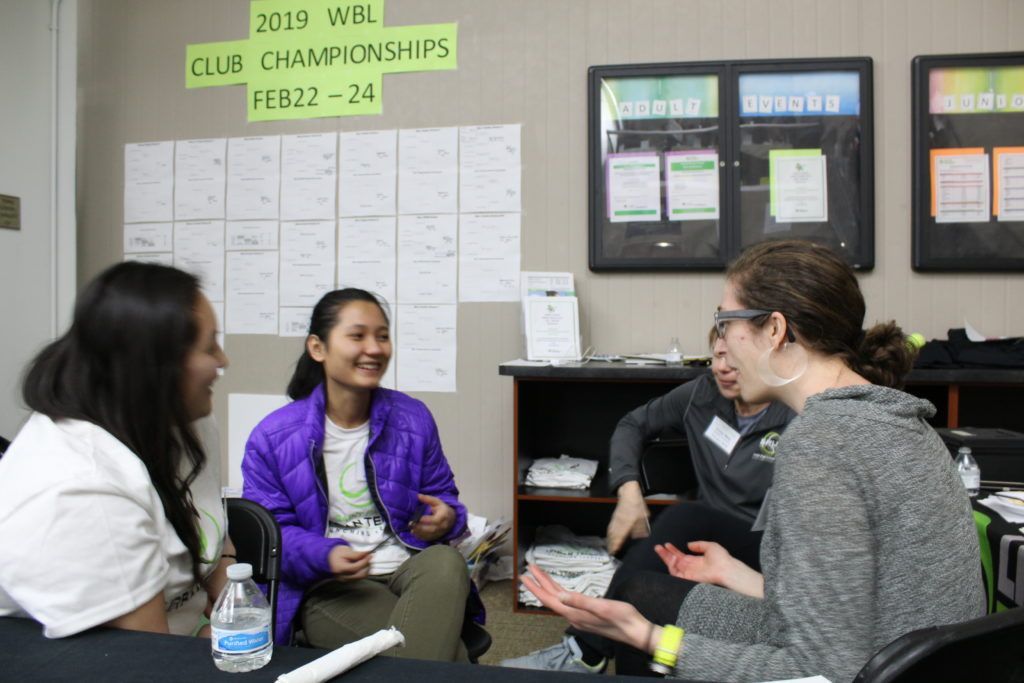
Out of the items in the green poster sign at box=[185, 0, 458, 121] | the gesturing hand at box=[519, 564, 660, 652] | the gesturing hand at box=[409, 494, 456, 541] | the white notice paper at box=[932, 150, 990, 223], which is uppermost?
the green poster sign at box=[185, 0, 458, 121]

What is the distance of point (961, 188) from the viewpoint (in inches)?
104

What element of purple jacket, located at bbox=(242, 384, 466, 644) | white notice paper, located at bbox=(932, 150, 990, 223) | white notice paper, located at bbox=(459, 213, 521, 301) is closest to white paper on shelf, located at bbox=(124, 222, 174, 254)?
white notice paper, located at bbox=(459, 213, 521, 301)

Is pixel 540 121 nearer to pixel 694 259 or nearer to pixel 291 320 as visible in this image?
pixel 694 259

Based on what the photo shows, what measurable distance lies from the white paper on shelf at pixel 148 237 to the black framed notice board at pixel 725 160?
1.95 metres

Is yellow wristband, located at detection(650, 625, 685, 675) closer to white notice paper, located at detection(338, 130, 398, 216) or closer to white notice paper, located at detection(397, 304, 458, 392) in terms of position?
white notice paper, located at detection(397, 304, 458, 392)

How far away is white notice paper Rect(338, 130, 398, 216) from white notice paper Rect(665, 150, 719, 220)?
3.83 ft

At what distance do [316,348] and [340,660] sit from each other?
1.20m

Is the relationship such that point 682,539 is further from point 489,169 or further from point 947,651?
point 489,169

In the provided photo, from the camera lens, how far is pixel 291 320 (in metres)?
3.10

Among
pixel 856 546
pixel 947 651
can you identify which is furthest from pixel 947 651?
pixel 856 546

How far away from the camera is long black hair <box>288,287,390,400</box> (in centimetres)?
187

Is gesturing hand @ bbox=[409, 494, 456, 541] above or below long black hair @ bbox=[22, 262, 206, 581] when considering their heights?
below

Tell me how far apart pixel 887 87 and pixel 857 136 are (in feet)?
0.77

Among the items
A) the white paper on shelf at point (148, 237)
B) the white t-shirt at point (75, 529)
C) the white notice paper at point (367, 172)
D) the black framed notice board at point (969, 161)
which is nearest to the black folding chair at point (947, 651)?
the white t-shirt at point (75, 529)
